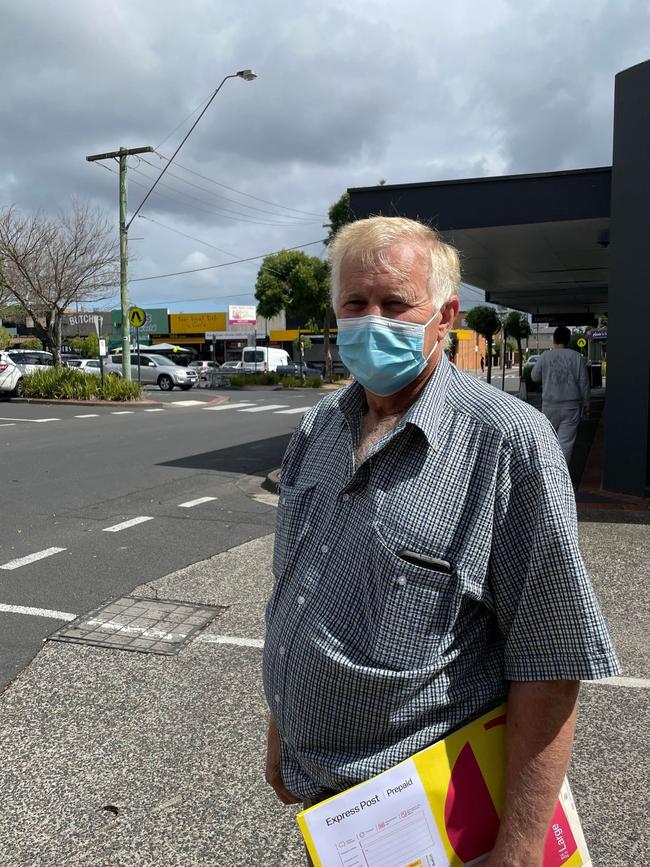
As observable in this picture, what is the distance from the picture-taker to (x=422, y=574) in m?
1.49

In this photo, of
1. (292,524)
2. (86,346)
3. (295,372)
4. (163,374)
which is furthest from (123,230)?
(86,346)

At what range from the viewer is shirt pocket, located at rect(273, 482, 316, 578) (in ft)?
5.91

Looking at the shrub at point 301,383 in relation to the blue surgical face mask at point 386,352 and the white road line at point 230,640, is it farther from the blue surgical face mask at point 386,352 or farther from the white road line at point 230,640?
the blue surgical face mask at point 386,352

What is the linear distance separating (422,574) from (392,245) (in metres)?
0.72

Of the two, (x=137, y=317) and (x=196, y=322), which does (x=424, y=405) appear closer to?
(x=137, y=317)

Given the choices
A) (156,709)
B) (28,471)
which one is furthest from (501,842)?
(28,471)

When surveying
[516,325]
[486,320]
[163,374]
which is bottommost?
[163,374]

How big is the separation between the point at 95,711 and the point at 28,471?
27.1 feet

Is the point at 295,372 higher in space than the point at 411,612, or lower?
lower

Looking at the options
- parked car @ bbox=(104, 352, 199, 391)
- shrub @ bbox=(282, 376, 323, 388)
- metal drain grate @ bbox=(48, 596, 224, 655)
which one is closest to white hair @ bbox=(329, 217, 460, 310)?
metal drain grate @ bbox=(48, 596, 224, 655)

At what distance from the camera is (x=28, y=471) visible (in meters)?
11.3

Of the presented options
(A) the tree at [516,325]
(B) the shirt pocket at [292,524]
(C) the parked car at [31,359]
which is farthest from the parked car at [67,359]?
(B) the shirt pocket at [292,524]

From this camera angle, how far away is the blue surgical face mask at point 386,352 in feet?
5.70

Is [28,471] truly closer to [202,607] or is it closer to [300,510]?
[202,607]
